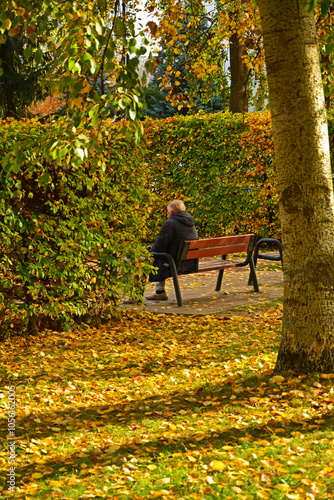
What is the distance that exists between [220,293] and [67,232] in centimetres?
327

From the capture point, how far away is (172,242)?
8.54 meters

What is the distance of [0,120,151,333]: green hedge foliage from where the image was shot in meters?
6.39

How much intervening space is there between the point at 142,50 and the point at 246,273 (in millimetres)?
7508

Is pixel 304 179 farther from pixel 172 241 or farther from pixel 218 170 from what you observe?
pixel 218 170

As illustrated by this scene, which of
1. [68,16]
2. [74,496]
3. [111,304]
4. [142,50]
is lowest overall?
[74,496]

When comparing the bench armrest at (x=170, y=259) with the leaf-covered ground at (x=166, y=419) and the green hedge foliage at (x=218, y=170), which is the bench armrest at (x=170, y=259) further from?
the green hedge foliage at (x=218, y=170)

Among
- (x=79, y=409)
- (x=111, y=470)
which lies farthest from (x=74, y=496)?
(x=79, y=409)

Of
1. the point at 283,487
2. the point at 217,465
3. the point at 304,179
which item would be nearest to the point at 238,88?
the point at 304,179

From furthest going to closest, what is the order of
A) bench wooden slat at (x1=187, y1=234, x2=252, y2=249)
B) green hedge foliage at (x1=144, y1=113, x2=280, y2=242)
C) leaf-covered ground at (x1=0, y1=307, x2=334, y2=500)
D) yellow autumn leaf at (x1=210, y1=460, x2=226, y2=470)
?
1. green hedge foliage at (x1=144, y1=113, x2=280, y2=242)
2. bench wooden slat at (x1=187, y1=234, x2=252, y2=249)
3. yellow autumn leaf at (x1=210, y1=460, x2=226, y2=470)
4. leaf-covered ground at (x1=0, y1=307, x2=334, y2=500)

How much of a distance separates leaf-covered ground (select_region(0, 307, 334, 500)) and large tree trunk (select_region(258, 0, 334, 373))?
0.35 meters

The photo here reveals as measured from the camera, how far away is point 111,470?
3.59 m

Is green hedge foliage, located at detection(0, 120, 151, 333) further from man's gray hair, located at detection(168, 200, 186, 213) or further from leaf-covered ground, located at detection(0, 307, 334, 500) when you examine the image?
man's gray hair, located at detection(168, 200, 186, 213)

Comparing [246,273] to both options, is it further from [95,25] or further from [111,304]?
[95,25]

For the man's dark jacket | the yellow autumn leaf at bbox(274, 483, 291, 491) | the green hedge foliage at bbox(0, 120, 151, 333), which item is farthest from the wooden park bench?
the yellow autumn leaf at bbox(274, 483, 291, 491)
